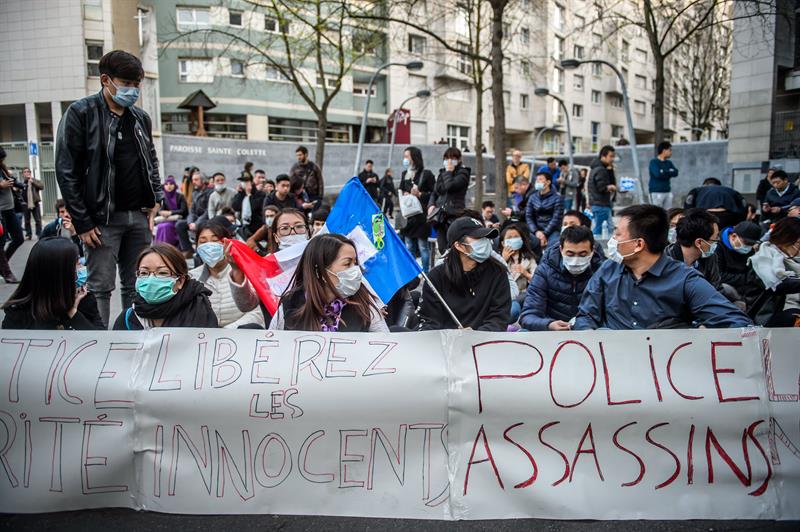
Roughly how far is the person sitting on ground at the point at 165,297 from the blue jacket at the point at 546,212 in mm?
6009

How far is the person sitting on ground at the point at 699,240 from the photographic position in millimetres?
5309

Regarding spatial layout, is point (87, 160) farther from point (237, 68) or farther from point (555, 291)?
point (237, 68)

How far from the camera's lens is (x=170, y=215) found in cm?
1189

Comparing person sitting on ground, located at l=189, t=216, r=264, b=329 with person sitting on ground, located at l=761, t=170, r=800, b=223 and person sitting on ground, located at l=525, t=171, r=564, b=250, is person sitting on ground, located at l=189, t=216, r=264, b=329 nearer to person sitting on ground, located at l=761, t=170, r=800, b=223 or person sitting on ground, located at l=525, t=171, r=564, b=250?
person sitting on ground, located at l=525, t=171, r=564, b=250

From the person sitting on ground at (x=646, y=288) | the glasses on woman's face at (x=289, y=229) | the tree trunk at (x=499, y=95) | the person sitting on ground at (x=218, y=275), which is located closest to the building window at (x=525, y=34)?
the tree trunk at (x=499, y=95)

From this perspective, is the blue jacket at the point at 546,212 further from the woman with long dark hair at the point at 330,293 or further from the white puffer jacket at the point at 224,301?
the woman with long dark hair at the point at 330,293

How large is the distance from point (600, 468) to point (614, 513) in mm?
194

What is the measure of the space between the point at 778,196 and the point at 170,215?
10.6 metres

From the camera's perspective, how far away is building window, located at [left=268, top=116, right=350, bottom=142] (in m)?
36.2

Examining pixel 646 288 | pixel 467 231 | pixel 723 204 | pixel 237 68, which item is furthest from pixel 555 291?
pixel 237 68

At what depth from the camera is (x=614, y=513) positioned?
272 centimetres

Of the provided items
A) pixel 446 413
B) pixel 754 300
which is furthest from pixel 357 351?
pixel 754 300

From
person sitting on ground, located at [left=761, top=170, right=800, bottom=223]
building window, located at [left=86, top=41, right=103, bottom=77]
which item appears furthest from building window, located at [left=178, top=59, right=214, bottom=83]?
person sitting on ground, located at [left=761, top=170, right=800, bottom=223]

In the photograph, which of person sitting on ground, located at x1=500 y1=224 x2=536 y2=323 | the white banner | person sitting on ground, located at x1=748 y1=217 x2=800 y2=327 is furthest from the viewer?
person sitting on ground, located at x1=500 y1=224 x2=536 y2=323
